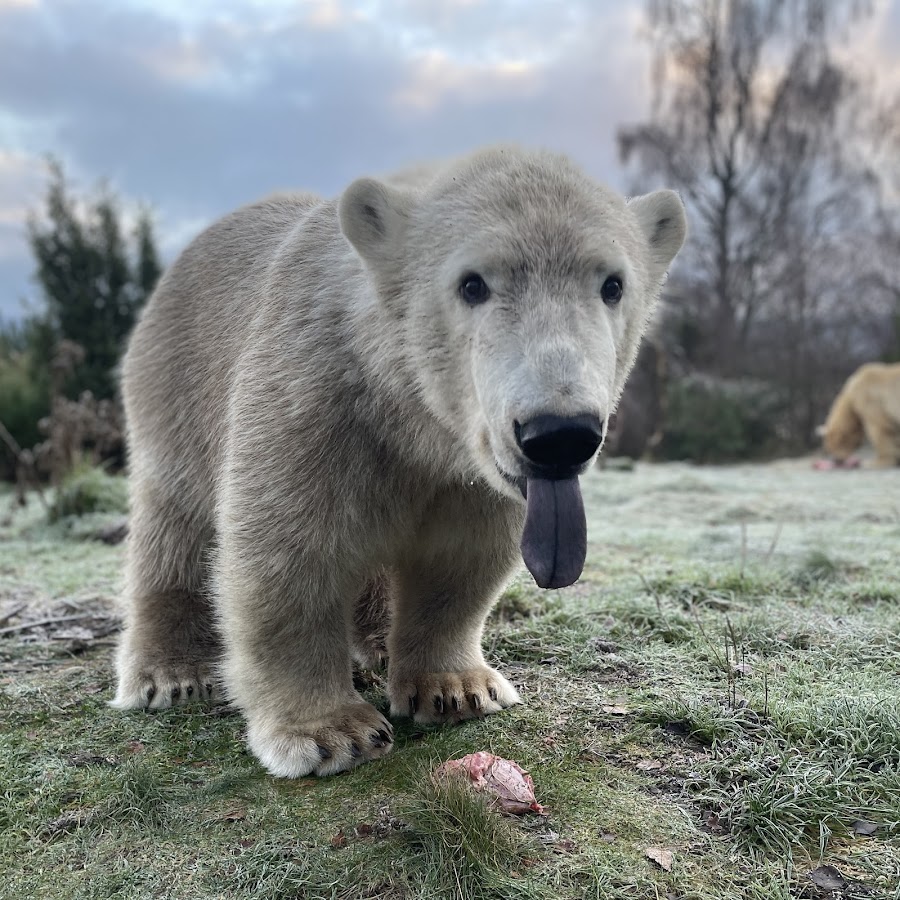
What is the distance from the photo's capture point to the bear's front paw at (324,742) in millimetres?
2359

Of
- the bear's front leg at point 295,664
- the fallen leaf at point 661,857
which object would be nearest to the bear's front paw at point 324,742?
the bear's front leg at point 295,664

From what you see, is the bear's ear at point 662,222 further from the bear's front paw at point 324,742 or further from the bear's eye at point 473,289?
the bear's front paw at point 324,742

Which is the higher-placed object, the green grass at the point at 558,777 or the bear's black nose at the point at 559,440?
the bear's black nose at the point at 559,440

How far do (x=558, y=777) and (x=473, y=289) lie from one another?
1.26m

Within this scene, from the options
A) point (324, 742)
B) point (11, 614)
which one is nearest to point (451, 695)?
point (324, 742)

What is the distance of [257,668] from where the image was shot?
2.52 m

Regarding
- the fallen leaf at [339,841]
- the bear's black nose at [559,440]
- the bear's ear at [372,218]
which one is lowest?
the fallen leaf at [339,841]

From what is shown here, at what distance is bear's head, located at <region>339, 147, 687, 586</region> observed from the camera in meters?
1.89

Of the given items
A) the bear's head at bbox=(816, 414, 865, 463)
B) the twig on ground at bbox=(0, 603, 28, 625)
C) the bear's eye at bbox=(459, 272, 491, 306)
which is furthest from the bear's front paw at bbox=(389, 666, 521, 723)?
the bear's head at bbox=(816, 414, 865, 463)

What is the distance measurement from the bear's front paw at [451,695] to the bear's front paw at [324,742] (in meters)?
0.21

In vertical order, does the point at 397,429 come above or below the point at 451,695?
above

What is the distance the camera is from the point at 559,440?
6.01ft

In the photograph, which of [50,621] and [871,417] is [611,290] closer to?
[50,621]

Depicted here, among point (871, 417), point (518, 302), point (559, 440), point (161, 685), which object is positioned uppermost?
point (518, 302)
